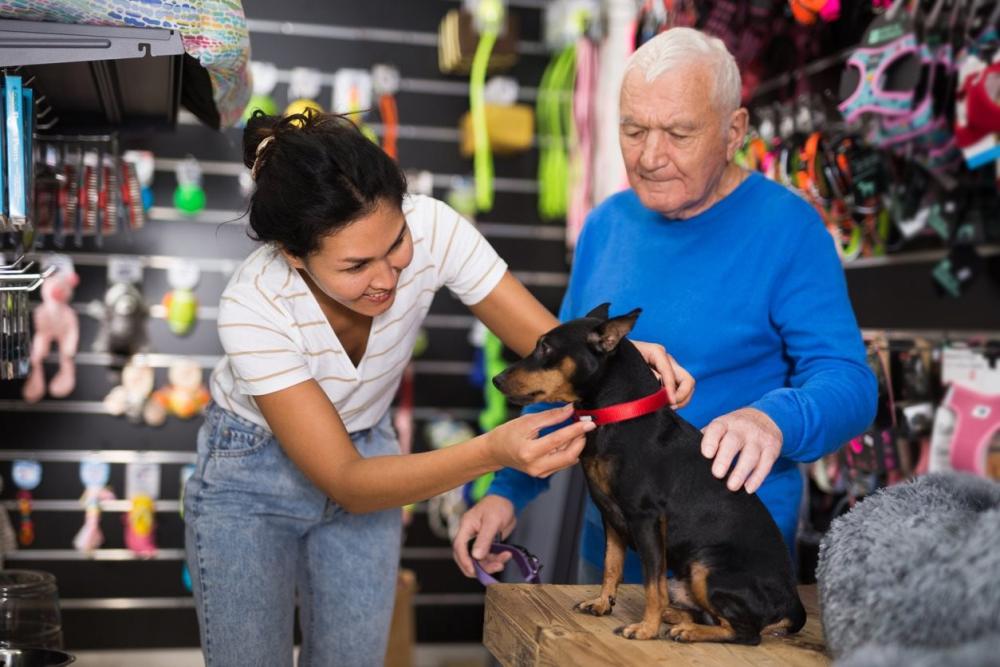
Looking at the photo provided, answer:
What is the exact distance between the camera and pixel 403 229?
1.68 metres

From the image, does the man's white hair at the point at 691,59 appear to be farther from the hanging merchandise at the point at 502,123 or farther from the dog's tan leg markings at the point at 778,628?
the hanging merchandise at the point at 502,123

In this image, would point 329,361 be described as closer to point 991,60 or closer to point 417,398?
point 991,60

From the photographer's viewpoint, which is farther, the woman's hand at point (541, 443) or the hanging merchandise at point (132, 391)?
the hanging merchandise at point (132, 391)

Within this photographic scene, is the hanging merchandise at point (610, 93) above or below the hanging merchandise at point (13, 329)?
above

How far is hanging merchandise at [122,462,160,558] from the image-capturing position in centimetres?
419

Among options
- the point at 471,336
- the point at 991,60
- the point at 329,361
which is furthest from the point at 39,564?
the point at 991,60

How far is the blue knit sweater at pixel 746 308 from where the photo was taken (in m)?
1.65

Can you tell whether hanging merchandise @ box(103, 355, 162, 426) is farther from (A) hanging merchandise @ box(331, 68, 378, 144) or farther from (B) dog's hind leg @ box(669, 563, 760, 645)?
(B) dog's hind leg @ box(669, 563, 760, 645)

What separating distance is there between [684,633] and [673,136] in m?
0.80

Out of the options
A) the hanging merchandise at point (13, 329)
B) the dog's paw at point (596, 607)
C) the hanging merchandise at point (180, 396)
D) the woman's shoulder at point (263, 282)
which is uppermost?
the woman's shoulder at point (263, 282)

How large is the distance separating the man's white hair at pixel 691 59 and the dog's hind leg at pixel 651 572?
730mm

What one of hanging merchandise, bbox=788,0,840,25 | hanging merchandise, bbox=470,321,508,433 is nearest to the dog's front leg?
hanging merchandise, bbox=788,0,840,25

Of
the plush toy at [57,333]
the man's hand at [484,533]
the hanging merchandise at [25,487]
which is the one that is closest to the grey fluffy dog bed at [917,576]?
the man's hand at [484,533]

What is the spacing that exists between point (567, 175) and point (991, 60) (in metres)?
2.64
